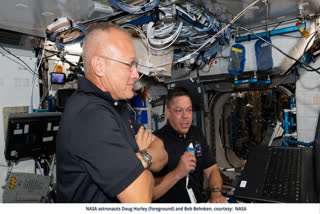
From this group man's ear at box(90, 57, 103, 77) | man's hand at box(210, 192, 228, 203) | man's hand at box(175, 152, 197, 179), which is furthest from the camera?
man's hand at box(210, 192, 228, 203)

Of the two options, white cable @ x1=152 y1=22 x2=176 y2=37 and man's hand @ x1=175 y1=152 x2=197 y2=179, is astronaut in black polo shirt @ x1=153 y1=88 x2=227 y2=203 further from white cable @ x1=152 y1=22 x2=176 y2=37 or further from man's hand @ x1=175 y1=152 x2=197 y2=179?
white cable @ x1=152 y1=22 x2=176 y2=37

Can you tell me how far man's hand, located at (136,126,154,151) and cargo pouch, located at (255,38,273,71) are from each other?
1870 mm

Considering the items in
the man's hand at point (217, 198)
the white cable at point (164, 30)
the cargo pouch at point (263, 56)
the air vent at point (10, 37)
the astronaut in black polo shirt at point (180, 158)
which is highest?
the air vent at point (10, 37)

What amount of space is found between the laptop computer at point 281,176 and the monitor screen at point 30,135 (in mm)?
2270

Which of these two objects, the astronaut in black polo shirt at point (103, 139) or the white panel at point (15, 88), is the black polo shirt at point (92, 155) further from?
the white panel at point (15, 88)

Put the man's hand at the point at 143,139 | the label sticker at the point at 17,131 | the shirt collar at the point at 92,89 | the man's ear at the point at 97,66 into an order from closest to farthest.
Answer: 1. the shirt collar at the point at 92,89
2. the man's ear at the point at 97,66
3. the man's hand at the point at 143,139
4. the label sticker at the point at 17,131

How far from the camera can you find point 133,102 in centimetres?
411

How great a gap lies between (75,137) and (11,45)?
243 centimetres

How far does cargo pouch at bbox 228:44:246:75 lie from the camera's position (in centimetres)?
273

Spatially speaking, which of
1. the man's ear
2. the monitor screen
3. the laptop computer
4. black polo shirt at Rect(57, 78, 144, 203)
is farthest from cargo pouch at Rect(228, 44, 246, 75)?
the monitor screen

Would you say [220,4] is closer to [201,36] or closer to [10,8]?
[201,36]

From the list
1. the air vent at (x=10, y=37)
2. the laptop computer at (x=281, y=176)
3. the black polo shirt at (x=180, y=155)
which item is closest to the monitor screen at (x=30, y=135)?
the air vent at (x=10, y=37)

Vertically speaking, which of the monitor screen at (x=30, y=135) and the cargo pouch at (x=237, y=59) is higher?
the cargo pouch at (x=237, y=59)

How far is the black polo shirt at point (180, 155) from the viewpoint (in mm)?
2072
